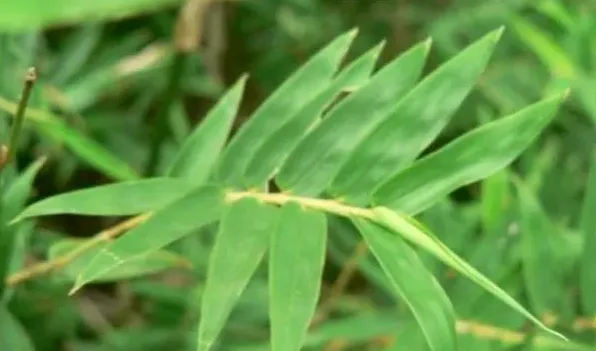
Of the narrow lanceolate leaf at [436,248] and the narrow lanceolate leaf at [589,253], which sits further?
the narrow lanceolate leaf at [589,253]

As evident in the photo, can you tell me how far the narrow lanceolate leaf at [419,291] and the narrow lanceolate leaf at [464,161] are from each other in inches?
0.8

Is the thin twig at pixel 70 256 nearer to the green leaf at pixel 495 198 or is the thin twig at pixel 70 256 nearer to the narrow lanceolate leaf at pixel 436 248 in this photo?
the narrow lanceolate leaf at pixel 436 248

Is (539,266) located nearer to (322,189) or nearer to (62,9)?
(322,189)

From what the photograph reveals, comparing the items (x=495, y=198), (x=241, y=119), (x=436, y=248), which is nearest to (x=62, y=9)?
(x=436, y=248)

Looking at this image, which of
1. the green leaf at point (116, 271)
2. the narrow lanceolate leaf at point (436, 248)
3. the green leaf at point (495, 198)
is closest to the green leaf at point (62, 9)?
the narrow lanceolate leaf at point (436, 248)

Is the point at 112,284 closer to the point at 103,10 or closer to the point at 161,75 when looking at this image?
the point at 161,75

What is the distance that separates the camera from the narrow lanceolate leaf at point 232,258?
37 centimetres

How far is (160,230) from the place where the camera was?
0.39 meters

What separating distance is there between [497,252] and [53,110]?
342 mm

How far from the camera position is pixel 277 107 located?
44 centimetres

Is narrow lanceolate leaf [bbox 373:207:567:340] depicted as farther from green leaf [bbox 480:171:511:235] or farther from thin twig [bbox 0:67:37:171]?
green leaf [bbox 480:171:511:235]

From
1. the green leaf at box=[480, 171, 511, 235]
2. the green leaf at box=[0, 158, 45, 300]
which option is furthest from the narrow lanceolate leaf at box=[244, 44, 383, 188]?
the green leaf at box=[480, 171, 511, 235]

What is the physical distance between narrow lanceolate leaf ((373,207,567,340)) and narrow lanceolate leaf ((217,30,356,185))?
7cm

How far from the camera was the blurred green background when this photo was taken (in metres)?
0.53
